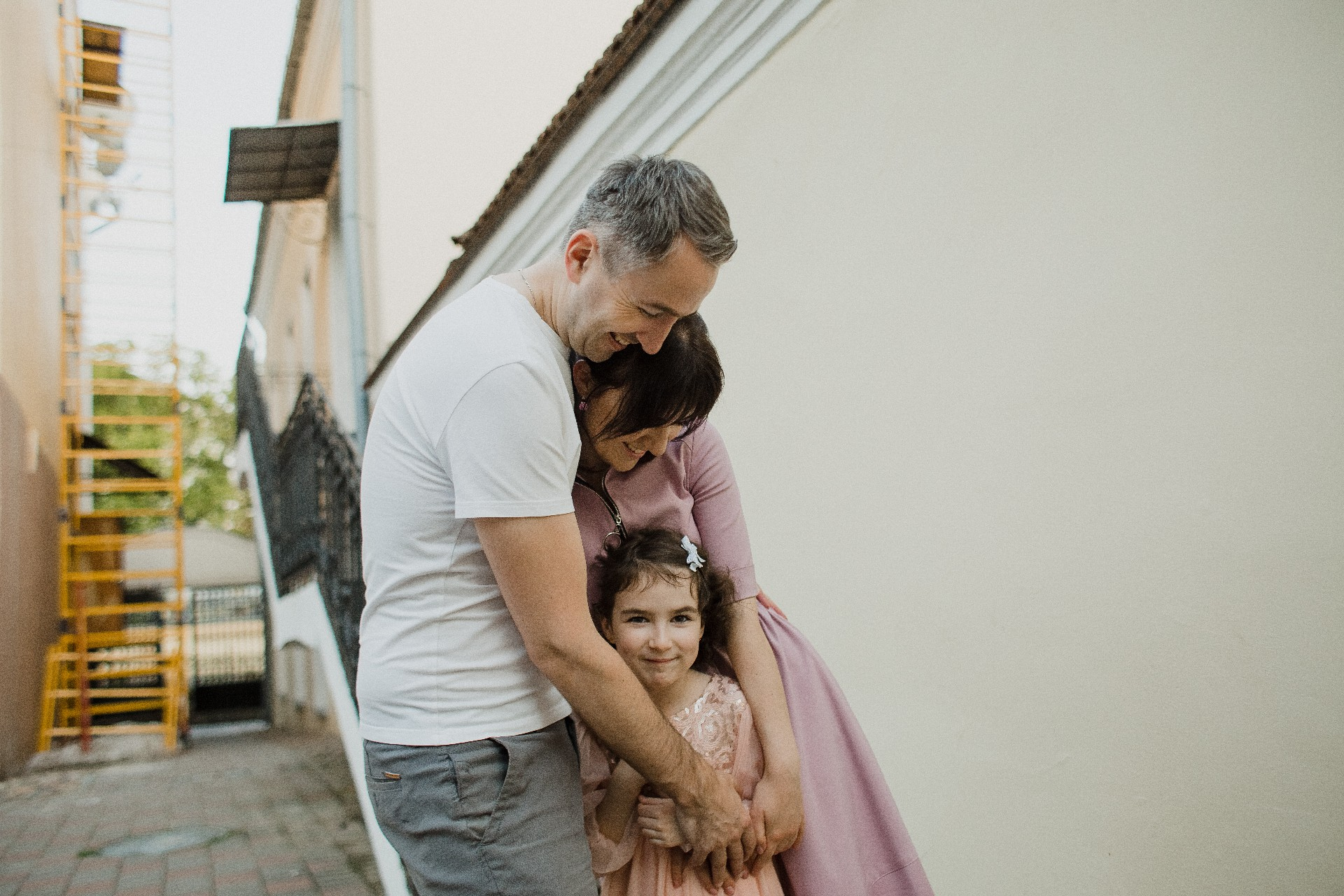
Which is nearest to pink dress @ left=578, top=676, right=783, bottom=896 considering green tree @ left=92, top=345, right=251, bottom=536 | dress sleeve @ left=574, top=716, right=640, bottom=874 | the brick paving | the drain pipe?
dress sleeve @ left=574, top=716, right=640, bottom=874

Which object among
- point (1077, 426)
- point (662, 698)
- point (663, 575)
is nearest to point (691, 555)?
point (663, 575)

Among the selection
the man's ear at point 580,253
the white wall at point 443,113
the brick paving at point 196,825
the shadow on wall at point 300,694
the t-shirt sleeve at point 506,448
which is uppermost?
the white wall at point 443,113

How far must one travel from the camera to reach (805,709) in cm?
200

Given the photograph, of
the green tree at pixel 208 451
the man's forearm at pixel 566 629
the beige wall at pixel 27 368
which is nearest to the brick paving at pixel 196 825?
the beige wall at pixel 27 368

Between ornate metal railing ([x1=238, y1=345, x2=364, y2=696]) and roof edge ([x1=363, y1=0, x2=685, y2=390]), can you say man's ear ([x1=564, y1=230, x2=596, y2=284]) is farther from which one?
roof edge ([x1=363, y1=0, x2=685, y2=390])

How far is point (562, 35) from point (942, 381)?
5695mm

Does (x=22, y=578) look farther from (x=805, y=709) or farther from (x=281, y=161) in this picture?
(x=805, y=709)

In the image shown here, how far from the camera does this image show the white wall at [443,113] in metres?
7.83

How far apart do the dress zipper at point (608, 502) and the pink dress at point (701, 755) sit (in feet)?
1.30

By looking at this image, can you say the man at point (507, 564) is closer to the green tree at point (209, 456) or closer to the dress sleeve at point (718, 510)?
the dress sleeve at point (718, 510)

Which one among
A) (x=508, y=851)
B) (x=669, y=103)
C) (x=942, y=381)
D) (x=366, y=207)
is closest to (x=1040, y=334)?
(x=942, y=381)

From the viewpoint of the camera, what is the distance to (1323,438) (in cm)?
185

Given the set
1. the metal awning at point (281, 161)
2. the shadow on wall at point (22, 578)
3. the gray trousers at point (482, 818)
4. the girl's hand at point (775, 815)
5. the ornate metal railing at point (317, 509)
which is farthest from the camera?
the metal awning at point (281, 161)

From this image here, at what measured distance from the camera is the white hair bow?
2004 millimetres
